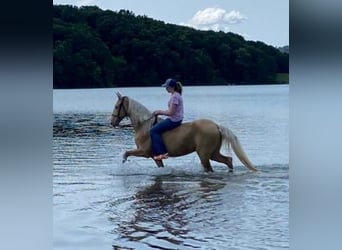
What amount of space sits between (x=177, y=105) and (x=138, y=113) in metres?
0.20

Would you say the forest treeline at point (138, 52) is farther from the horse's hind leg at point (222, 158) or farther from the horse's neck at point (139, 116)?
the horse's hind leg at point (222, 158)

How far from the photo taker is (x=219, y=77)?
6.86 feet

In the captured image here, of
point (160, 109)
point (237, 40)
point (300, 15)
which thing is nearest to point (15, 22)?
point (300, 15)

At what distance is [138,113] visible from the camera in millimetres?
2627

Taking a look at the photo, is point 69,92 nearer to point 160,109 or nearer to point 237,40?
point 160,109

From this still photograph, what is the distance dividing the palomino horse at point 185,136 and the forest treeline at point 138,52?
0.42 feet

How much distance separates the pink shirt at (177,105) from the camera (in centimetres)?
249

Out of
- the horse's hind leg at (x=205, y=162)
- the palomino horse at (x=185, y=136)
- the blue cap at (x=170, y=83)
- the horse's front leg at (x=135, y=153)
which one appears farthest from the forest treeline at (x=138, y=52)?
the horse's hind leg at (x=205, y=162)

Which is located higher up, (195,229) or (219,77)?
(219,77)

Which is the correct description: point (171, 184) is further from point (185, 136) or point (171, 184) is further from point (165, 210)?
point (165, 210)

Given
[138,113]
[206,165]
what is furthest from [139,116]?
[206,165]

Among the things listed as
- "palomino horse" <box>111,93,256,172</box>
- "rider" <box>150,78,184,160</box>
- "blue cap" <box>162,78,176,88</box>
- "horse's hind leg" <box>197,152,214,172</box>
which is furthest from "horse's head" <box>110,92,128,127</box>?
"horse's hind leg" <box>197,152,214,172</box>

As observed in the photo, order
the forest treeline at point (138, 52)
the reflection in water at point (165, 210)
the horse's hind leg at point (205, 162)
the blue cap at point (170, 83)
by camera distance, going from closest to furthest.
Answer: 1. the reflection in water at point (165, 210)
2. the forest treeline at point (138, 52)
3. the blue cap at point (170, 83)
4. the horse's hind leg at point (205, 162)

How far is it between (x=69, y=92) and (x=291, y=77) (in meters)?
2.22
